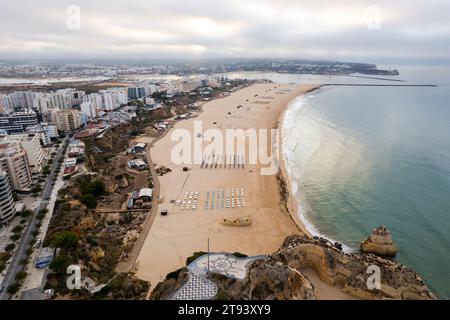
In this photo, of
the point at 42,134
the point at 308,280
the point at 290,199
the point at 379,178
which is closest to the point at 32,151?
the point at 42,134

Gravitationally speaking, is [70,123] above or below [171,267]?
above

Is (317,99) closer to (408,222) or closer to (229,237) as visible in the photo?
(408,222)

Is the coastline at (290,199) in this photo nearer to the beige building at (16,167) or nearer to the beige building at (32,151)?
the beige building at (16,167)

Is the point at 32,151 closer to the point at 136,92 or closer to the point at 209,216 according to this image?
the point at 209,216

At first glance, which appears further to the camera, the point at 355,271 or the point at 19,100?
the point at 19,100

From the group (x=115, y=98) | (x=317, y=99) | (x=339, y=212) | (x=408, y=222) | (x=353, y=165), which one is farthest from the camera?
(x=317, y=99)

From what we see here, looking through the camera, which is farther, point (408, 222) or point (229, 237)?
point (408, 222)

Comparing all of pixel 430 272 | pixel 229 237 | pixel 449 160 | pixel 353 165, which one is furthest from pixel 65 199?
pixel 449 160
